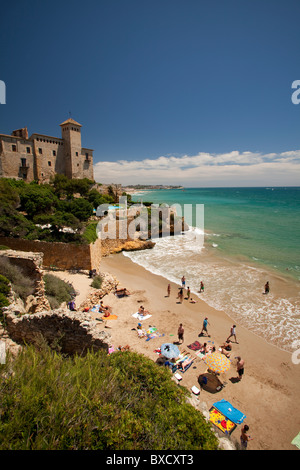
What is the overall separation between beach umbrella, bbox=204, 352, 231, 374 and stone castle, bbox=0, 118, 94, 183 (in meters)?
37.2

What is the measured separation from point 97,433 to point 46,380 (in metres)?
1.26

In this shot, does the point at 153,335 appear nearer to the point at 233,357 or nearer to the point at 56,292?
the point at 233,357

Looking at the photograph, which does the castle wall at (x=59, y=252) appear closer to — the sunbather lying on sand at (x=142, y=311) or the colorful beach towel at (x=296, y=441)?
the sunbather lying on sand at (x=142, y=311)

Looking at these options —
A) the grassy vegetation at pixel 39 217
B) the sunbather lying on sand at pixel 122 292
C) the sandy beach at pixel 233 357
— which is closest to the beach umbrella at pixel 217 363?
the sandy beach at pixel 233 357

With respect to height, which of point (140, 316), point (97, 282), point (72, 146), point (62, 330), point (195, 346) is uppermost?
point (72, 146)

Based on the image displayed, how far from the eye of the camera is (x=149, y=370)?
15.3ft

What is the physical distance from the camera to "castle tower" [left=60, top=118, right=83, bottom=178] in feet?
123

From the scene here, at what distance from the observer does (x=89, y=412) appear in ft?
10.5

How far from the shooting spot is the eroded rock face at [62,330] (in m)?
5.82

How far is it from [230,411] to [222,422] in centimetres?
46

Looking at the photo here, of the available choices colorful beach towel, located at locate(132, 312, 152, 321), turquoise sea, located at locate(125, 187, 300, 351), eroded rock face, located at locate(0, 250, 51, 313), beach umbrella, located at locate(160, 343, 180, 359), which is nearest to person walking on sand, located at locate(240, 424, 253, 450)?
beach umbrella, located at locate(160, 343, 180, 359)

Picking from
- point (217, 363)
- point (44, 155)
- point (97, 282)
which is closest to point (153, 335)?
point (217, 363)

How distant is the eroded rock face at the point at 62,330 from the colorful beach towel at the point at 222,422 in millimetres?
3990
